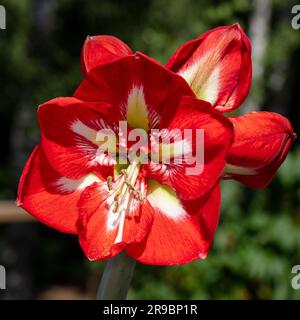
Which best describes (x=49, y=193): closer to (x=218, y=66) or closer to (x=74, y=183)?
(x=74, y=183)

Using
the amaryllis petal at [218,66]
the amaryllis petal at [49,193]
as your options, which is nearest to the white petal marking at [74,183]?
the amaryllis petal at [49,193]

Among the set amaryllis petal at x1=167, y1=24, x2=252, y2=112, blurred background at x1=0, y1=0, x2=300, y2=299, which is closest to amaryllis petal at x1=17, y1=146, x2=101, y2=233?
amaryllis petal at x1=167, y1=24, x2=252, y2=112

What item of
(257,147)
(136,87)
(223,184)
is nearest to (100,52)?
(136,87)

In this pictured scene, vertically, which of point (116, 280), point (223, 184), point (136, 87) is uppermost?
point (136, 87)

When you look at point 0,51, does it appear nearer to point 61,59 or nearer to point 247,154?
point 61,59

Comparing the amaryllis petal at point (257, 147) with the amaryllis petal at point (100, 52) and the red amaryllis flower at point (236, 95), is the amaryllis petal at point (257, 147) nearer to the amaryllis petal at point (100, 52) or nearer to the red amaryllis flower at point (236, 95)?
the red amaryllis flower at point (236, 95)

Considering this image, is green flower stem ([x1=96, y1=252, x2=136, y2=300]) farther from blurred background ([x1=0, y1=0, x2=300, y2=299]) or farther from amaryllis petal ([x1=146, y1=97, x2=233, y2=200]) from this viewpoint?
blurred background ([x1=0, y1=0, x2=300, y2=299])
